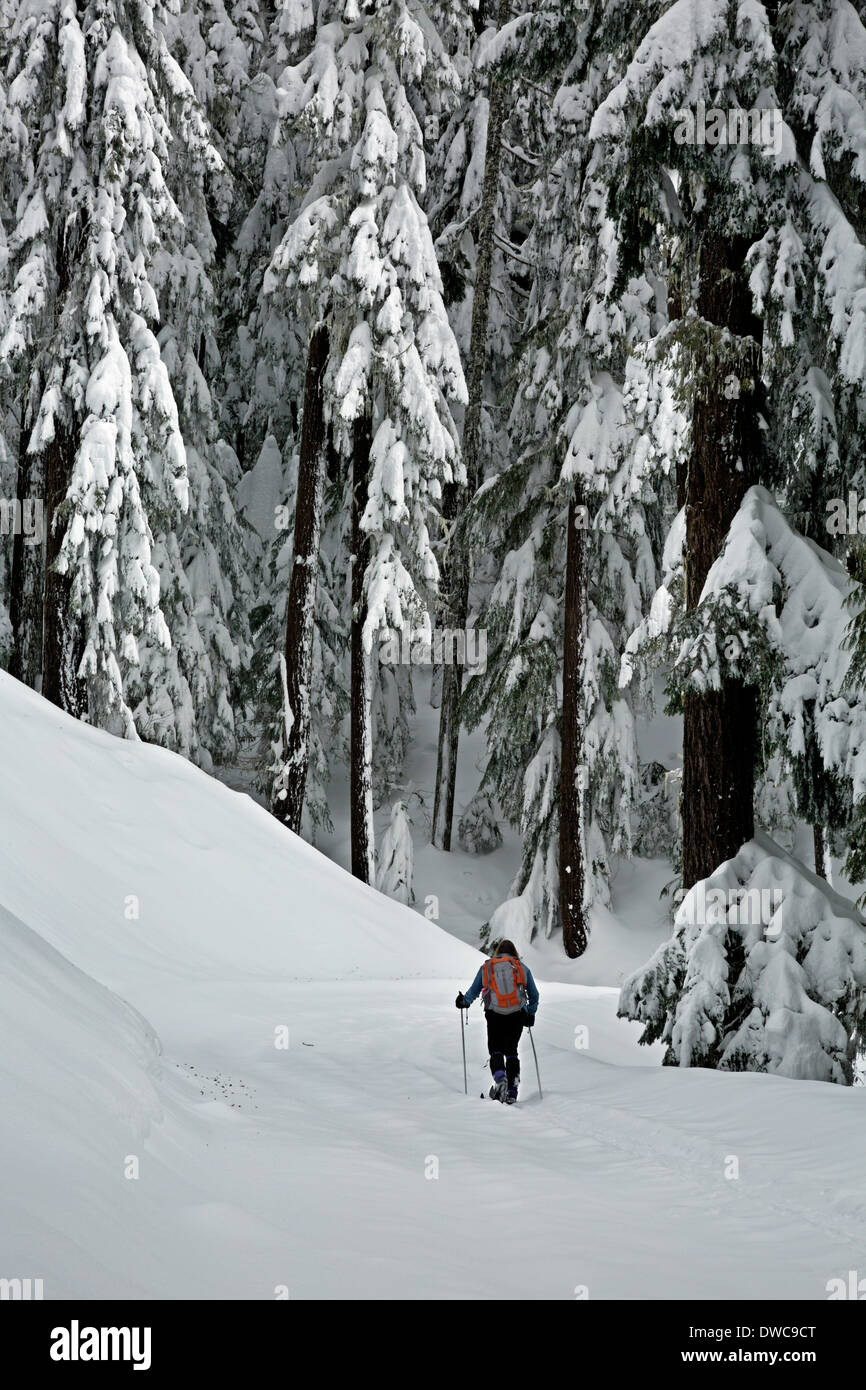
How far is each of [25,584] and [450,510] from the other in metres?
9.30

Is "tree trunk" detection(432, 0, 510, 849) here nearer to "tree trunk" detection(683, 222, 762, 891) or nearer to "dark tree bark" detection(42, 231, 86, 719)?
"dark tree bark" detection(42, 231, 86, 719)

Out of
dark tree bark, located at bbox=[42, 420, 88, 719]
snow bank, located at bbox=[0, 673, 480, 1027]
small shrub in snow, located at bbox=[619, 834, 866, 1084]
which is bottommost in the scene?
snow bank, located at bbox=[0, 673, 480, 1027]

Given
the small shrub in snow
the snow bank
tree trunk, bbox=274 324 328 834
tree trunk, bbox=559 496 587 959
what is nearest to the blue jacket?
the small shrub in snow

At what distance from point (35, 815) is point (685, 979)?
8192 millimetres

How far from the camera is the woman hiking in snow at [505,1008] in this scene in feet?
28.9

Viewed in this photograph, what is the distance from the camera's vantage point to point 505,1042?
29.5ft

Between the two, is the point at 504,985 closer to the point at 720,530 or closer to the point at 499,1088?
the point at 499,1088

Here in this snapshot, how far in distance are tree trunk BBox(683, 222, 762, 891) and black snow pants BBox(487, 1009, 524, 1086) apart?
5.94 ft

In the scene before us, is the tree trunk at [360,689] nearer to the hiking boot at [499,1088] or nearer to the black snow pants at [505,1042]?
the black snow pants at [505,1042]

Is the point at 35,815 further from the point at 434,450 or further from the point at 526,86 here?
the point at 526,86

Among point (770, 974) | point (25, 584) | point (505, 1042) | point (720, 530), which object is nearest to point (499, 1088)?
point (505, 1042)

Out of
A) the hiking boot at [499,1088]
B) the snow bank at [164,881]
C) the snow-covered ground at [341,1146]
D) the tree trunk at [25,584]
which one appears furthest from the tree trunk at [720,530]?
the tree trunk at [25,584]

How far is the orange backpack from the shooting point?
30.2 feet
